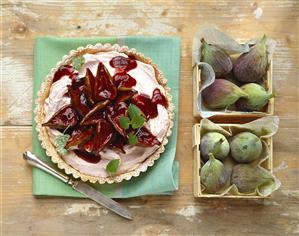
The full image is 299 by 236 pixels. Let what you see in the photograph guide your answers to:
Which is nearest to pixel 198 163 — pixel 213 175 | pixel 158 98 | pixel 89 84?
pixel 213 175

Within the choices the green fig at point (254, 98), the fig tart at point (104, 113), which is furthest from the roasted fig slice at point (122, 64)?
the green fig at point (254, 98)

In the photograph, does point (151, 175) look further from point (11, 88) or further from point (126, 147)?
point (11, 88)

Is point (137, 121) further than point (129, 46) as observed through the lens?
No

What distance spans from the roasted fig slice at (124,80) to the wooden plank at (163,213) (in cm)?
16

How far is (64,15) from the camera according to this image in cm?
127

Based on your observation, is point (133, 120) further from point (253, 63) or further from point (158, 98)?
point (253, 63)

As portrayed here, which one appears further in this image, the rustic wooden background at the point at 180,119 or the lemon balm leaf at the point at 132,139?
the rustic wooden background at the point at 180,119

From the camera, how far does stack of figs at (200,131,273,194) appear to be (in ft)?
3.80

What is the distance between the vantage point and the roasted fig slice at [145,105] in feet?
3.81

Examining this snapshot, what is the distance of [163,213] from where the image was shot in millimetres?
1241

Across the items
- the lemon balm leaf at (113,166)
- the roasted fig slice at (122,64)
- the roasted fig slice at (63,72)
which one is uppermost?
the roasted fig slice at (122,64)

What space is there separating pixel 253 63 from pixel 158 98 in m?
0.20

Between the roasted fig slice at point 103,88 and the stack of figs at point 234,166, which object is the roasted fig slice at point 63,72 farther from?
the stack of figs at point 234,166

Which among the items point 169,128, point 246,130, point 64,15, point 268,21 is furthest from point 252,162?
point 64,15
